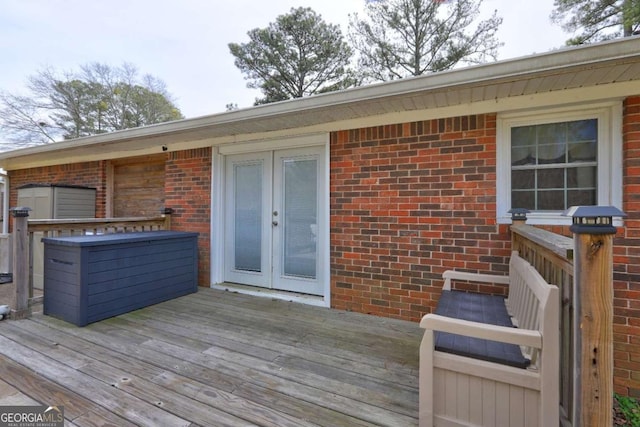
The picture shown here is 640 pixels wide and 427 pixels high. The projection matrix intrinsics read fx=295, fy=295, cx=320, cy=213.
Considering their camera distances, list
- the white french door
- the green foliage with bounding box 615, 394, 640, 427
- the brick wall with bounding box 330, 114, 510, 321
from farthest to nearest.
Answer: the white french door → the brick wall with bounding box 330, 114, 510, 321 → the green foliage with bounding box 615, 394, 640, 427

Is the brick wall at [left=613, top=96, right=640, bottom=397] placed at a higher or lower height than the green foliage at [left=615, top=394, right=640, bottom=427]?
higher

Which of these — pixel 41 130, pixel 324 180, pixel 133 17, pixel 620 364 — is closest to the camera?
pixel 620 364

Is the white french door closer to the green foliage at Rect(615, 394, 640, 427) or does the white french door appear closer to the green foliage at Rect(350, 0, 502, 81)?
the green foliage at Rect(615, 394, 640, 427)

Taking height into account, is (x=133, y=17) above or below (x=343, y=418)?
above

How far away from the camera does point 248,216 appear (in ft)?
13.7

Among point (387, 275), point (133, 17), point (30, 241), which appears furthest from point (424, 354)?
point (133, 17)

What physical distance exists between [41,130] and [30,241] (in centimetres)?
1541

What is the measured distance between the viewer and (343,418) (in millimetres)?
1644

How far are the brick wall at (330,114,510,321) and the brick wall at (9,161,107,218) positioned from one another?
15.1 ft

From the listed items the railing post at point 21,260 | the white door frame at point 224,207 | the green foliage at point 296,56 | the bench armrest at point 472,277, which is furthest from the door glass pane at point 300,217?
the green foliage at point 296,56

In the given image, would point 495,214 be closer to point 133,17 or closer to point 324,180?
point 324,180

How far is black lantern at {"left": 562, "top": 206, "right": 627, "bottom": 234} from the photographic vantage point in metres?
1.01

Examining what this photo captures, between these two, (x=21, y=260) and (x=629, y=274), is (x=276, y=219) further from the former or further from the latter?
(x=629, y=274)

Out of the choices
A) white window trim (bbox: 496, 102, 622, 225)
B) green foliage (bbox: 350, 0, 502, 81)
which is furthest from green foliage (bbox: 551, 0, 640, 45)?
white window trim (bbox: 496, 102, 622, 225)
